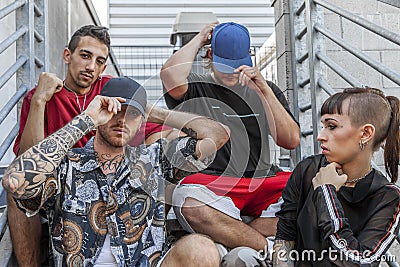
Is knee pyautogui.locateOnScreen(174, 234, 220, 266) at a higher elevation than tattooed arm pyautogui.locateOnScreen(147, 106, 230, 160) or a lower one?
lower

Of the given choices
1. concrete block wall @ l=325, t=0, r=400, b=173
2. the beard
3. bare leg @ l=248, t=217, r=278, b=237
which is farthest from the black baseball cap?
concrete block wall @ l=325, t=0, r=400, b=173

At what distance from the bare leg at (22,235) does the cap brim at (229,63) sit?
1.07m

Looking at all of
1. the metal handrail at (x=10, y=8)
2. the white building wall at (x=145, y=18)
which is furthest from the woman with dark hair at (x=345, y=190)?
the white building wall at (x=145, y=18)

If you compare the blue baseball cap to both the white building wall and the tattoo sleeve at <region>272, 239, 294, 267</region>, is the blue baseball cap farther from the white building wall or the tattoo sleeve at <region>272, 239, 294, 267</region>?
the white building wall

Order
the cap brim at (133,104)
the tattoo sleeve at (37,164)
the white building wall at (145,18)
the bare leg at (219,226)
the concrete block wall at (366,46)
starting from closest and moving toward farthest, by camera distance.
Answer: the tattoo sleeve at (37,164)
the cap brim at (133,104)
the bare leg at (219,226)
the concrete block wall at (366,46)
the white building wall at (145,18)

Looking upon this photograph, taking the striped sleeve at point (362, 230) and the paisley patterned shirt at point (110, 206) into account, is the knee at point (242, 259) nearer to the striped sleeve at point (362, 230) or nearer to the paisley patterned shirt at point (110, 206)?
the paisley patterned shirt at point (110, 206)

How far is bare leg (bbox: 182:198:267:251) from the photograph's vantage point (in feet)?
A: 7.92

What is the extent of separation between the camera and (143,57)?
6.07m

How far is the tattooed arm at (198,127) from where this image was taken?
229 centimetres

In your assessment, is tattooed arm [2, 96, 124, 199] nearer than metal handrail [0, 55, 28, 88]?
Yes

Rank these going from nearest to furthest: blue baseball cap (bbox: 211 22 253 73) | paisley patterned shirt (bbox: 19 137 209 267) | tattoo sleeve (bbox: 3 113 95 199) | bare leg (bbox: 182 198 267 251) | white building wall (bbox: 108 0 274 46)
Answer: tattoo sleeve (bbox: 3 113 95 199), paisley patterned shirt (bbox: 19 137 209 267), bare leg (bbox: 182 198 267 251), blue baseball cap (bbox: 211 22 253 73), white building wall (bbox: 108 0 274 46)

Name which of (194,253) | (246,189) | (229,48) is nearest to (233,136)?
(246,189)

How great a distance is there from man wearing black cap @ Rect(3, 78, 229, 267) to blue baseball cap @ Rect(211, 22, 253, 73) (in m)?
0.45

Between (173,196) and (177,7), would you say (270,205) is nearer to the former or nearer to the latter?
(173,196)
